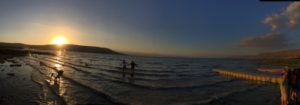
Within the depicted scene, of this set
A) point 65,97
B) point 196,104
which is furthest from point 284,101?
point 65,97

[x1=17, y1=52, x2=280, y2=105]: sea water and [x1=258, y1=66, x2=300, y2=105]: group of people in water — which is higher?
[x1=258, y1=66, x2=300, y2=105]: group of people in water

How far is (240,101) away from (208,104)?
3433 millimetres

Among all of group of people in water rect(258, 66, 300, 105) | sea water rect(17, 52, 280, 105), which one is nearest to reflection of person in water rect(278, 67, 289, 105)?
group of people in water rect(258, 66, 300, 105)

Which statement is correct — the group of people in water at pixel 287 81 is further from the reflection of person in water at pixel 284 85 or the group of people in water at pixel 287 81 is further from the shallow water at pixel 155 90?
the shallow water at pixel 155 90

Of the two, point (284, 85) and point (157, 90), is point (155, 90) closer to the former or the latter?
point (157, 90)

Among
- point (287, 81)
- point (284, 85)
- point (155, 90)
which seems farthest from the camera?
point (155, 90)

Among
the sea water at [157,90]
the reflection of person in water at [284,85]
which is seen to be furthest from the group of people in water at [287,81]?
the sea water at [157,90]

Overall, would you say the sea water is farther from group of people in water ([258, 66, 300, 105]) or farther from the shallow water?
group of people in water ([258, 66, 300, 105])

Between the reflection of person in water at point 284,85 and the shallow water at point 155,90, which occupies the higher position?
the reflection of person in water at point 284,85

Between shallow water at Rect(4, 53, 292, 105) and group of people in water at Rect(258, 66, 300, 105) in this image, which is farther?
shallow water at Rect(4, 53, 292, 105)

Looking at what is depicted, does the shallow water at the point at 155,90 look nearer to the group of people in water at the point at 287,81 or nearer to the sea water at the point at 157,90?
the sea water at the point at 157,90

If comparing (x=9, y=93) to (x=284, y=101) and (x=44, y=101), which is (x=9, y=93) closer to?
(x=44, y=101)

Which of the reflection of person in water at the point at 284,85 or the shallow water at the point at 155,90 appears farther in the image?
the shallow water at the point at 155,90

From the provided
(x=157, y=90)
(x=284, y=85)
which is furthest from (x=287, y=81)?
(x=157, y=90)
